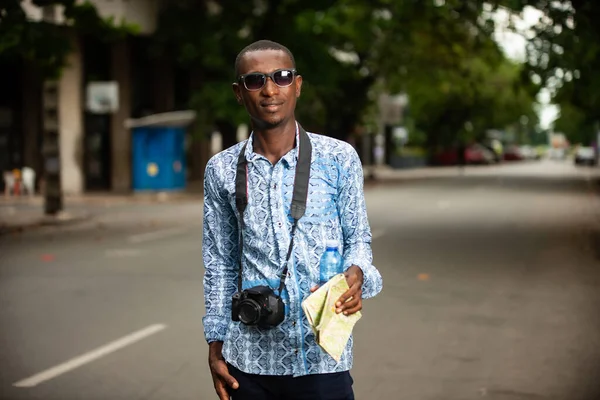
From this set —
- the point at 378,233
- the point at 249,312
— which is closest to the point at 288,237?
the point at 249,312

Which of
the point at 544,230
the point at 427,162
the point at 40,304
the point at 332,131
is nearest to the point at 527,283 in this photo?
the point at 40,304

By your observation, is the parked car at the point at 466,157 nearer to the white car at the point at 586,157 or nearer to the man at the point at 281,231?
the white car at the point at 586,157

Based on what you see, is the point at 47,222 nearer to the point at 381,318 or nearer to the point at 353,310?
the point at 381,318

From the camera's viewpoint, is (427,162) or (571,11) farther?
(427,162)

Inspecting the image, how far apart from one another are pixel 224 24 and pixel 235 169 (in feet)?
91.0

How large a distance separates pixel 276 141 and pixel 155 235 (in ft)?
48.8

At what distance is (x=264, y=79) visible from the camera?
9.89 feet

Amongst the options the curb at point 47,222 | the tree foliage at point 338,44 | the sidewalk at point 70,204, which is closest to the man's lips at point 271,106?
the tree foliage at point 338,44

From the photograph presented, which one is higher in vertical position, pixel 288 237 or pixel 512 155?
pixel 288 237

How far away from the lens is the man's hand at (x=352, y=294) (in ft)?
9.46

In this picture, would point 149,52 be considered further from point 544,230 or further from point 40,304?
point 40,304

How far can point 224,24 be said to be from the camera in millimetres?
30234

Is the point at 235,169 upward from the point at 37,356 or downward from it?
upward

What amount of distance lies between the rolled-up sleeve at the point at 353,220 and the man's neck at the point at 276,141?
0.58ft
